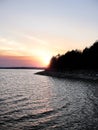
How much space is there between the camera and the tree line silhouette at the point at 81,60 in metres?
124

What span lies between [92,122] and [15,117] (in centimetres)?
830

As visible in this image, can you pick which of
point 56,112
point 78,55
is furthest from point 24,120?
point 78,55

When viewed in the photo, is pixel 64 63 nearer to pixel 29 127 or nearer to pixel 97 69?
pixel 97 69

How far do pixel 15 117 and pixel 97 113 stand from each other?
9.91 metres

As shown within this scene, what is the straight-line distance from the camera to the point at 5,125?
20.1 m

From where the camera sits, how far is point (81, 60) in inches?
5527

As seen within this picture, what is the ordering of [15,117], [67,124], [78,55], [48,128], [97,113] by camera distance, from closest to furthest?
[48,128] → [67,124] → [15,117] → [97,113] → [78,55]

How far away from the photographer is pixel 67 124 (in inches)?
816

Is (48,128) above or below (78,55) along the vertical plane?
below

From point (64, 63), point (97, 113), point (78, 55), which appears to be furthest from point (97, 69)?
point (97, 113)

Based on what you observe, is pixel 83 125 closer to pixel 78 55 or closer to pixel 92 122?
pixel 92 122

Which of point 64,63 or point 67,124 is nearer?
point 67,124

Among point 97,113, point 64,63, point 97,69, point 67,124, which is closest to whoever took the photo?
point 67,124

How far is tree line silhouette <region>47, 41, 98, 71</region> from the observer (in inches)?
4886
